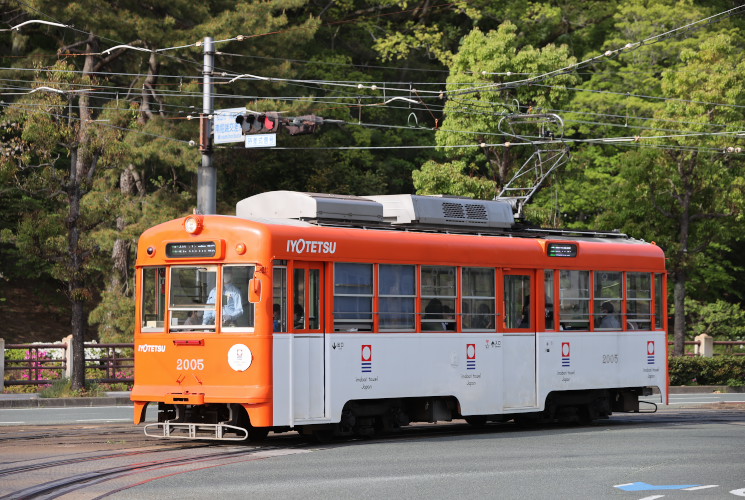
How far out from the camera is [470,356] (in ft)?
63.3

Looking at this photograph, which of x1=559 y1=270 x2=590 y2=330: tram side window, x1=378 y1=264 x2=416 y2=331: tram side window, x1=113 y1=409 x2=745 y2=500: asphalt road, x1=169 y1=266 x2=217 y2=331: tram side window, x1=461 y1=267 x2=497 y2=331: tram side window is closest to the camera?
x1=113 y1=409 x2=745 y2=500: asphalt road

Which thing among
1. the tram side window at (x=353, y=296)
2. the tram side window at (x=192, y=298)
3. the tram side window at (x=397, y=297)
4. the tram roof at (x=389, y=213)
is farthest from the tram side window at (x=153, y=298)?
the tram side window at (x=397, y=297)

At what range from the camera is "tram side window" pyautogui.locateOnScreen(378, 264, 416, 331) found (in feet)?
59.3

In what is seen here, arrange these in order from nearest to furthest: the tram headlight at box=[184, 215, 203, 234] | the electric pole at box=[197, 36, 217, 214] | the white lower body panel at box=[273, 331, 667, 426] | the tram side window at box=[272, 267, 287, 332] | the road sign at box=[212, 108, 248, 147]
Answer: the tram side window at box=[272, 267, 287, 332] < the white lower body panel at box=[273, 331, 667, 426] < the tram headlight at box=[184, 215, 203, 234] < the electric pole at box=[197, 36, 217, 214] < the road sign at box=[212, 108, 248, 147]

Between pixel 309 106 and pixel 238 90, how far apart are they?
8.17ft

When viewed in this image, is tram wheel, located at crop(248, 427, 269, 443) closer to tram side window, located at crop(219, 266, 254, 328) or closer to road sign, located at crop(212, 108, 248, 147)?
tram side window, located at crop(219, 266, 254, 328)

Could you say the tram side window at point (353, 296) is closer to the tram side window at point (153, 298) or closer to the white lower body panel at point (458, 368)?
the white lower body panel at point (458, 368)

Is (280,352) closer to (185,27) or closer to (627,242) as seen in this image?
(627,242)

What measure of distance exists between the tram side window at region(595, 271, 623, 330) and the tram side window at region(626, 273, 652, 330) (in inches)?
9.2

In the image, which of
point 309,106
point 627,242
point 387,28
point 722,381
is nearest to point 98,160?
point 309,106

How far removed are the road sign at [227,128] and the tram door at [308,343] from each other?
343 inches

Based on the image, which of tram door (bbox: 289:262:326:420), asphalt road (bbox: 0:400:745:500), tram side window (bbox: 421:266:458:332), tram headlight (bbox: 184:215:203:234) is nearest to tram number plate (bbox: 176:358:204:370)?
asphalt road (bbox: 0:400:745:500)

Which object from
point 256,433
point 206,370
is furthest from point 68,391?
point 206,370

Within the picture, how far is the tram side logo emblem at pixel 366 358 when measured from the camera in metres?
17.7
